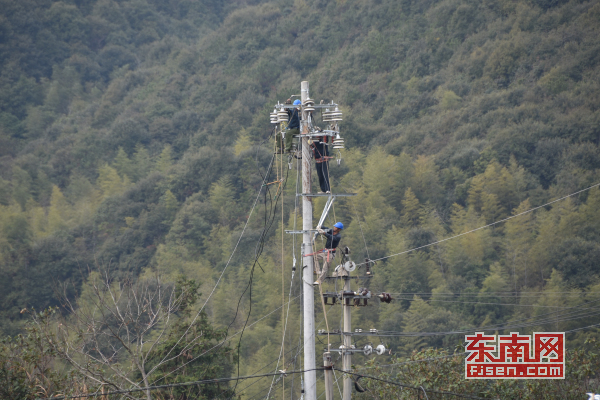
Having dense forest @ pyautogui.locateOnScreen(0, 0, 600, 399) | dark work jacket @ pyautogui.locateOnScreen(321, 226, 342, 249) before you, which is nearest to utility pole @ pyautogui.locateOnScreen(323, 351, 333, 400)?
dark work jacket @ pyautogui.locateOnScreen(321, 226, 342, 249)

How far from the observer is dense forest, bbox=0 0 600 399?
4694 cm

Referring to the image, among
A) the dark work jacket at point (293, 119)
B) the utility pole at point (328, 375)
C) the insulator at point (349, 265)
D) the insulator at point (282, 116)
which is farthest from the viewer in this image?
the insulator at point (349, 265)

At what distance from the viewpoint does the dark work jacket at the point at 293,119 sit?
14492 millimetres

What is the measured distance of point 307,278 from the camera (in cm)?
1388

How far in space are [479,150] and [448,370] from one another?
43874mm

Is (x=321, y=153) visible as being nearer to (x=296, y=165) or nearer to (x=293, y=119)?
(x=293, y=119)

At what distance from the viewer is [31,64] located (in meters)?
109

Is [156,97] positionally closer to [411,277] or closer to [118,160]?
[118,160]

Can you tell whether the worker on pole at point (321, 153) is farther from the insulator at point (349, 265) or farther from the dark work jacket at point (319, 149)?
the insulator at point (349, 265)

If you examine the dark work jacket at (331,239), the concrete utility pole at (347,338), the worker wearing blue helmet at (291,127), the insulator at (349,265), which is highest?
the worker wearing blue helmet at (291,127)

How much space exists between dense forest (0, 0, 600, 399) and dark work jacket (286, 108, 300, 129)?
8716 millimetres

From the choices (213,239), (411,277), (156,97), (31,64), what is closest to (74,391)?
(411,277)

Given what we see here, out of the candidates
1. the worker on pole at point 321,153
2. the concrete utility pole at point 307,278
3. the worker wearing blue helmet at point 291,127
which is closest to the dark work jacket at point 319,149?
the worker on pole at point 321,153

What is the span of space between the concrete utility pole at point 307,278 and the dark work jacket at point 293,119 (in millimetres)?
401
